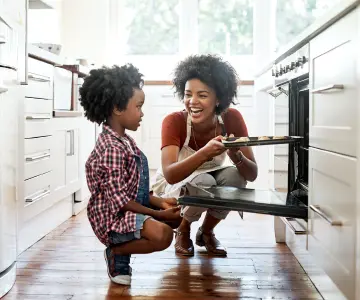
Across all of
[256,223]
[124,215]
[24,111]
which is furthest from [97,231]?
[256,223]

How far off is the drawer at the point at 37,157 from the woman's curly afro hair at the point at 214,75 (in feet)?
2.43

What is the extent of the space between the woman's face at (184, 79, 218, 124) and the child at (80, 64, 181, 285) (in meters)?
0.23

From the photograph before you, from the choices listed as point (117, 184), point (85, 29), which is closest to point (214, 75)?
point (117, 184)

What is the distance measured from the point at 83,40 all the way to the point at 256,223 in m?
2.20

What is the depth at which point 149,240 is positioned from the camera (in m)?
2.01

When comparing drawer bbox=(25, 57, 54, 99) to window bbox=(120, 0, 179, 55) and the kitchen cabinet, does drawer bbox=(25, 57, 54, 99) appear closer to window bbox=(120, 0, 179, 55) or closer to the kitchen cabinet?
the kitchen cabinet

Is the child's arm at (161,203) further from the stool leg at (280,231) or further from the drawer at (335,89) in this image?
the stool leg at (280,231)

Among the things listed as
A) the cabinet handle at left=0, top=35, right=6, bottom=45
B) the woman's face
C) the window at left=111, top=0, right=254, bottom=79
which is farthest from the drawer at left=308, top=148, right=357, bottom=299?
the window at left=111, top=0, right=254, bottom=79

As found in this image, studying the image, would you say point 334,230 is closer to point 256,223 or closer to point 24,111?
point 24,111

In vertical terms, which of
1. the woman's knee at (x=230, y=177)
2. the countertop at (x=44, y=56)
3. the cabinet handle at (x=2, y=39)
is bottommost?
the woman's knee at (x=230, y=177)

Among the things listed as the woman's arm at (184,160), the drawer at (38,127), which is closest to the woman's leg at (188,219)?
the woman's arm at (184,160)

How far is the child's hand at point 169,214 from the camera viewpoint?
206cm

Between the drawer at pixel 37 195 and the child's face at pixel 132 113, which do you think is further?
the drawer at pixel 37 195

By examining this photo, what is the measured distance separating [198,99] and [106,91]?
0.40 meters
